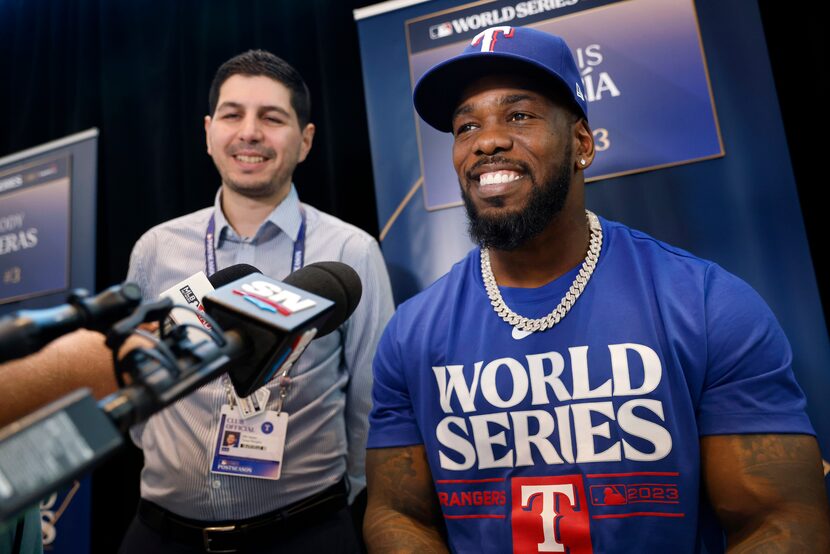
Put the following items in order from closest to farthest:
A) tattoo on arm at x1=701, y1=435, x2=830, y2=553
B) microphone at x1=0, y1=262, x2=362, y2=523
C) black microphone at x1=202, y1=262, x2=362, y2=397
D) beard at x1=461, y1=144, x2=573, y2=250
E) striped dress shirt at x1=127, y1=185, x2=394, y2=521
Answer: microphone at x1=0, y1=262, x2=362, y2=523 < black microphone at x1=202, y1=262, x2=362, y2=397 < tattoo on arm at x1=701, y1=435, x2=830, y2=553 < beard at x1=461, y1=144, x2=573, y2=250 < striped dress shirt at x1=127, y1=185, x2=394, y2=521

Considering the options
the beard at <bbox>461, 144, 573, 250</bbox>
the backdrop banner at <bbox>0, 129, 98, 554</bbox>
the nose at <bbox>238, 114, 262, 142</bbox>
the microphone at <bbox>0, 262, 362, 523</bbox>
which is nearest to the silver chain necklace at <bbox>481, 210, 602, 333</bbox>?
the beard at <bbox>461, 144, 573, 250</bbox>

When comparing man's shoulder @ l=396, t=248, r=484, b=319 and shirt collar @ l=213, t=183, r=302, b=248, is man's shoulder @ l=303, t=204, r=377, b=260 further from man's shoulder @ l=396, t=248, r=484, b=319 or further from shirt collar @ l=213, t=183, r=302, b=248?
man's shoulder @ l=396, t=248, r=484, b=319

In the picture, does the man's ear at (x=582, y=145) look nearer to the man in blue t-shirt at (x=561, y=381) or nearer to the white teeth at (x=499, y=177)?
the man in blue t-shirt at (x=561, y=381)

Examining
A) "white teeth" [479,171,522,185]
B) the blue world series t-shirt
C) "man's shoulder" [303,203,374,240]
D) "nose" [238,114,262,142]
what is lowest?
the blue world series t-shirt

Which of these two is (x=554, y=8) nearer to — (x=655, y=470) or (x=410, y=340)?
(x=410, y=340)

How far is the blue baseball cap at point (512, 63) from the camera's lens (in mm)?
1398

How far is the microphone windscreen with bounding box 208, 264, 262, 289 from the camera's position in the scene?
2.99 ft

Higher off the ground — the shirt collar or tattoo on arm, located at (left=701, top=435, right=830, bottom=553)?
the shirt collar

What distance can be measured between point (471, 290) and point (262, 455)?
854 mm

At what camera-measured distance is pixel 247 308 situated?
→ 0.64 m

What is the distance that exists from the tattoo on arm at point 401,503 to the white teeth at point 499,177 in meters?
0.72

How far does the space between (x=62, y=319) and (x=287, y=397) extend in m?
1.39

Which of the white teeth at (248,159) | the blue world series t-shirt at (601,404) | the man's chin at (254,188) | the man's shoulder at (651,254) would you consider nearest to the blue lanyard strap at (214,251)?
the man's chin at (254,188)

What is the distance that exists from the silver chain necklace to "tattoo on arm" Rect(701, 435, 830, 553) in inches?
17.3
